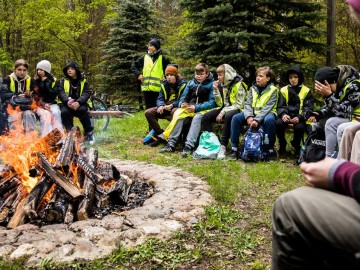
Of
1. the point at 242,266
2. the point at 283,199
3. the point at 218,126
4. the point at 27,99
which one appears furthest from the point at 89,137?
the point at 283,199

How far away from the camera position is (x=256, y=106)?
6.65 m

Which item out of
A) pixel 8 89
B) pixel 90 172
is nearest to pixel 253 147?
pixel 90 172

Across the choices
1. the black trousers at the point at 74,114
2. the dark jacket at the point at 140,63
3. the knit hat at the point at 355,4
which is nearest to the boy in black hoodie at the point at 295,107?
the dark jacket at the point at 140,63

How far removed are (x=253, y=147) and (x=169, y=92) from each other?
2628 millimetres

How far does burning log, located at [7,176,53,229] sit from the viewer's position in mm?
3362

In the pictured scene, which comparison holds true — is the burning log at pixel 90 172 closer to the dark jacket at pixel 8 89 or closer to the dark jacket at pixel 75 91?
the dark jacket at pixel 75 91

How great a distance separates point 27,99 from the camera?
7.38 m

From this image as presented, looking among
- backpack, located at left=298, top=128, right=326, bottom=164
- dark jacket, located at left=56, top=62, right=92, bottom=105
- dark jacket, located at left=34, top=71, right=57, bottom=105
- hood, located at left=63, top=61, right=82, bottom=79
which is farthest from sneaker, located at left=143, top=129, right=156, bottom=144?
backpack, located at left=298, top=128, right=326, bottom=164

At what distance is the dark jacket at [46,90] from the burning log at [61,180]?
13.6 ft

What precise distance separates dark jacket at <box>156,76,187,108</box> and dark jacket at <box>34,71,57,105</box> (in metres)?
2.34

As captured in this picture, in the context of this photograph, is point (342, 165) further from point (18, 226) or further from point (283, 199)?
point (18, 226)

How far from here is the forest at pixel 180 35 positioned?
8.66m

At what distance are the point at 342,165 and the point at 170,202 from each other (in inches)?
102

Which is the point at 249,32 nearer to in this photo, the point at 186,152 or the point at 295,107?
the point at 295,107
